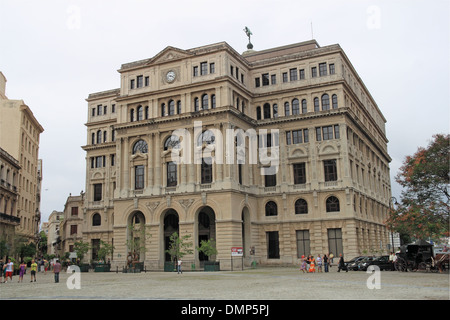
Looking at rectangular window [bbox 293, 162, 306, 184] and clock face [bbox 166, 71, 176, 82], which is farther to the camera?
clock face [bbox 166, 71, 176, 82]

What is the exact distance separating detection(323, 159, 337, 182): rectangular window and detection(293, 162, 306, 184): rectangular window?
101 inches

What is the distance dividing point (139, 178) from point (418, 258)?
3398 centimetres

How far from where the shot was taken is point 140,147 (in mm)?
Result: 60000

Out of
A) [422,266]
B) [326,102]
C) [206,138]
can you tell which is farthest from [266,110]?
[422,266]

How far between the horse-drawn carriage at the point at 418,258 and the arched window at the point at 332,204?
1690 centimetres

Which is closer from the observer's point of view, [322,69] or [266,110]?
[322,69]

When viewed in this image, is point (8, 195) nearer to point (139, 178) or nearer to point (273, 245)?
point (139, 178)

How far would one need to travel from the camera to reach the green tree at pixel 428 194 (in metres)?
35.8

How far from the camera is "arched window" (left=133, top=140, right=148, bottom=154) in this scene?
59.6 meters

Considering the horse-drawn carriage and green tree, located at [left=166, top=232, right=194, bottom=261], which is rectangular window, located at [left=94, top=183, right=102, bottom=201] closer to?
green tree, located at [left=166, top=232, right=194, bottom=261]

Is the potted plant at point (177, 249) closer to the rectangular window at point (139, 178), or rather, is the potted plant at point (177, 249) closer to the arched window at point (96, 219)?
the rectangular window at point (139, 178)

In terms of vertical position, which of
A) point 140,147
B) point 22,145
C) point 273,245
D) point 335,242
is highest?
point 22,145

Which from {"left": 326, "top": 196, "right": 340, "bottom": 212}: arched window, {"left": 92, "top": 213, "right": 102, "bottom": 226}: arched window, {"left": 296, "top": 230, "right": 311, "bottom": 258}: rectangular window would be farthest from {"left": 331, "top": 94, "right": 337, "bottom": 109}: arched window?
{"left": 92, "top": 213, "right": 102, "bottom": 226}: arched window
